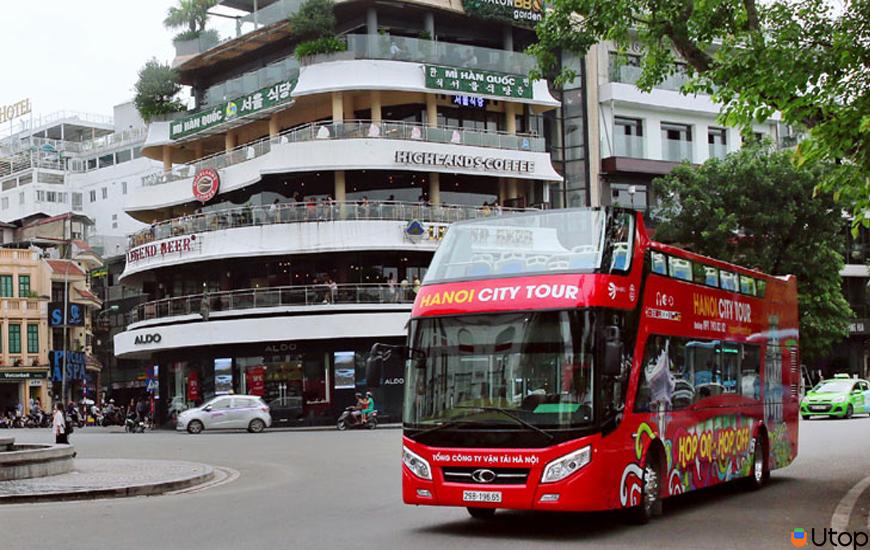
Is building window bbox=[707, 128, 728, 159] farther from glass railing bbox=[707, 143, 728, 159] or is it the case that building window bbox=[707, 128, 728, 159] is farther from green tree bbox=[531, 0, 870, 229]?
green tree bbox=[531, 0, 870, 229]

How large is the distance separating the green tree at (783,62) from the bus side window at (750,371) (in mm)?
3065

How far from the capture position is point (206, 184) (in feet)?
167

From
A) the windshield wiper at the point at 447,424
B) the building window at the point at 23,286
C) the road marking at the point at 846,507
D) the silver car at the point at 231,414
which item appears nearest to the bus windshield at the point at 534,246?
the windshield wiper at the point at 447,424

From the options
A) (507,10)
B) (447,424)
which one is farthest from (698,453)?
(507,10)

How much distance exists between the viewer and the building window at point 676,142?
5591 centimetres

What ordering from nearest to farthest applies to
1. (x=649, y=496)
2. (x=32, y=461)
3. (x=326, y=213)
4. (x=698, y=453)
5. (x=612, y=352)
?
(x=612, y=352), (x=649, y=496), (x=698, y=453), (x=32, y=461), (x=326, y=213)

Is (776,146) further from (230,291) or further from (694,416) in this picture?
(694,416)

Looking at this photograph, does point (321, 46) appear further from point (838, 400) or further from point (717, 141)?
point (838, 400)

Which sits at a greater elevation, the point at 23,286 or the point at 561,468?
the point at 23,286

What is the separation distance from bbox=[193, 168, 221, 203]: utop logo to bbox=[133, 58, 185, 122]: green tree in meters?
6.13

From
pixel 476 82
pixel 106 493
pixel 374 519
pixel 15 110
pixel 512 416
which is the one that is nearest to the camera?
pixel 512 416

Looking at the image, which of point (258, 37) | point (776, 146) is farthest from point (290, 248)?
point (776, 146)

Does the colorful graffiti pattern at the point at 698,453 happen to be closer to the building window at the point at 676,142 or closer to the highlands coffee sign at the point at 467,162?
the highlands coffee sign at the point at 467,162

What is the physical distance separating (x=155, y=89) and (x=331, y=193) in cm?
1259
